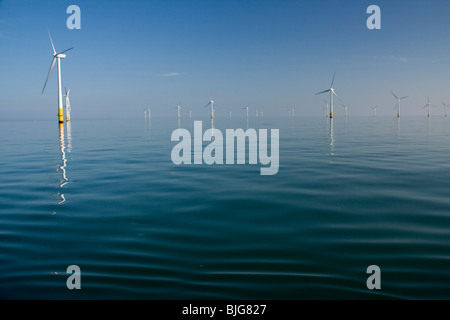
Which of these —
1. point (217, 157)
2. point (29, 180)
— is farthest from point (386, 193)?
point (29, 180)

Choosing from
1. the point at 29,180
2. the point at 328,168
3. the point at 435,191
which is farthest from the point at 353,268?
the point at 29,180

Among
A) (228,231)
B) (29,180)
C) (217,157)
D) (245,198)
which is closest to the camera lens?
(228,231)

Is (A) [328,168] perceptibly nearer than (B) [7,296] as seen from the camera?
No

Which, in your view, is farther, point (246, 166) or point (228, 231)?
point (246, 166)

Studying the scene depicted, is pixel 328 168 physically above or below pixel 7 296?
above

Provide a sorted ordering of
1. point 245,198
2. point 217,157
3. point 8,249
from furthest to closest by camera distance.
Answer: point 217,157, point 245,198, point 8,249

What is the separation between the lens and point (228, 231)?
28.7 ft

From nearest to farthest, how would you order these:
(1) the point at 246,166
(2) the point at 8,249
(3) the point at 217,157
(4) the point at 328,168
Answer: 1. (2) the point at 8,249
2. (4) the point at 328,168
3. (1) the point at 246,166
4. (3) the point at 217,157

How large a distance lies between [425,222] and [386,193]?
11.4 ft
